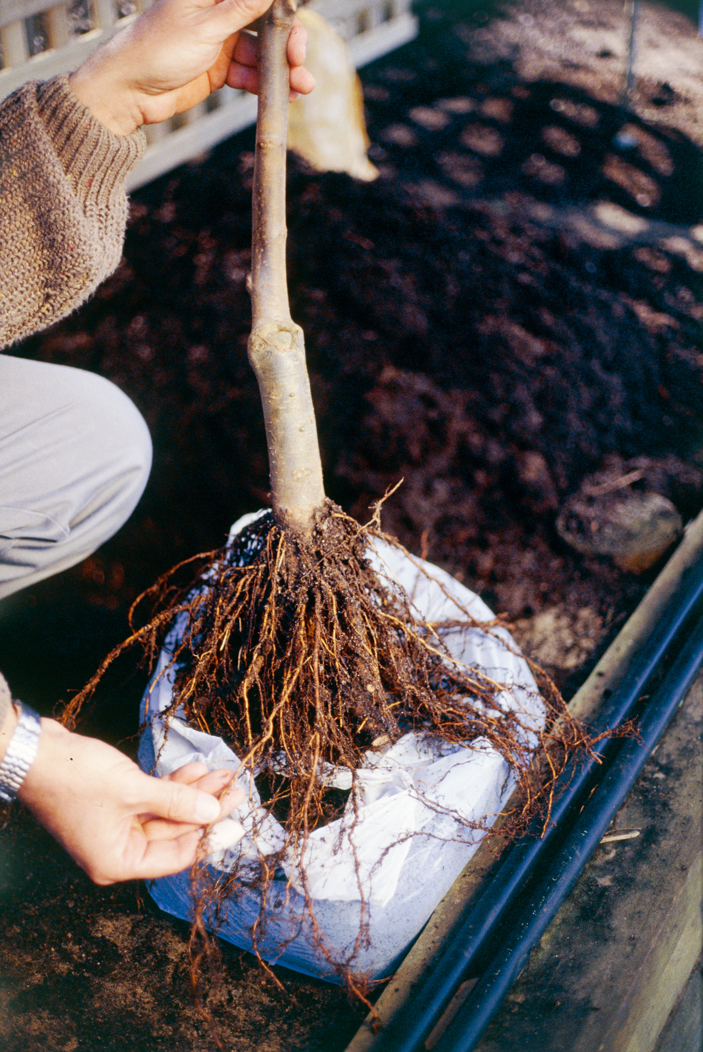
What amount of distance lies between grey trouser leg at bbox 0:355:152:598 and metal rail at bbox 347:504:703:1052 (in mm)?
1029

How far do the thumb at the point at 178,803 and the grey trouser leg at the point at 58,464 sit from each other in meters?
0.64

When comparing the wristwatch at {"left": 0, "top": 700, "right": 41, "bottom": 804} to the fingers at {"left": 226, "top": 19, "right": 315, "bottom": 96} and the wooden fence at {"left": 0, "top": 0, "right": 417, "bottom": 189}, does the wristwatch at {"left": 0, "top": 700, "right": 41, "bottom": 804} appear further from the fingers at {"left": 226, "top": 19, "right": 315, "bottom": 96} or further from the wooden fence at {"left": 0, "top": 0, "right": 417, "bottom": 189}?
the wooden fence at {"left": 0, "top": 0, "right": 417, "bottom": 189}

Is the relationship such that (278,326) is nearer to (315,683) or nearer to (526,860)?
(315,683)

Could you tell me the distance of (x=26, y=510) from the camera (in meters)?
1.35

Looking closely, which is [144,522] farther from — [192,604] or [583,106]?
[583,106]

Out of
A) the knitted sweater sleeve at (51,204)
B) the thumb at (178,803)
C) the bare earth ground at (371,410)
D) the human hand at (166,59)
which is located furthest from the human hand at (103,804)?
the human hand at (166,59)

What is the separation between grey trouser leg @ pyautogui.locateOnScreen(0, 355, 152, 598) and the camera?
4.50 ft

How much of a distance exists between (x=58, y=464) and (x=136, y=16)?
238cm

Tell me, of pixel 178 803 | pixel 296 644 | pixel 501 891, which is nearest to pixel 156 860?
pixel 178 803

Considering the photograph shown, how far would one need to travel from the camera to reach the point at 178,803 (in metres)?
0.96

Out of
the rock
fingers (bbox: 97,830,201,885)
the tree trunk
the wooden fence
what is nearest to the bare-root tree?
the tree trunk

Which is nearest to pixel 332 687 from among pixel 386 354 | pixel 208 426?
pixel 208 426

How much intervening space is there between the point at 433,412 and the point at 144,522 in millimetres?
911

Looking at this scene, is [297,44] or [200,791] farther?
[297,44]
